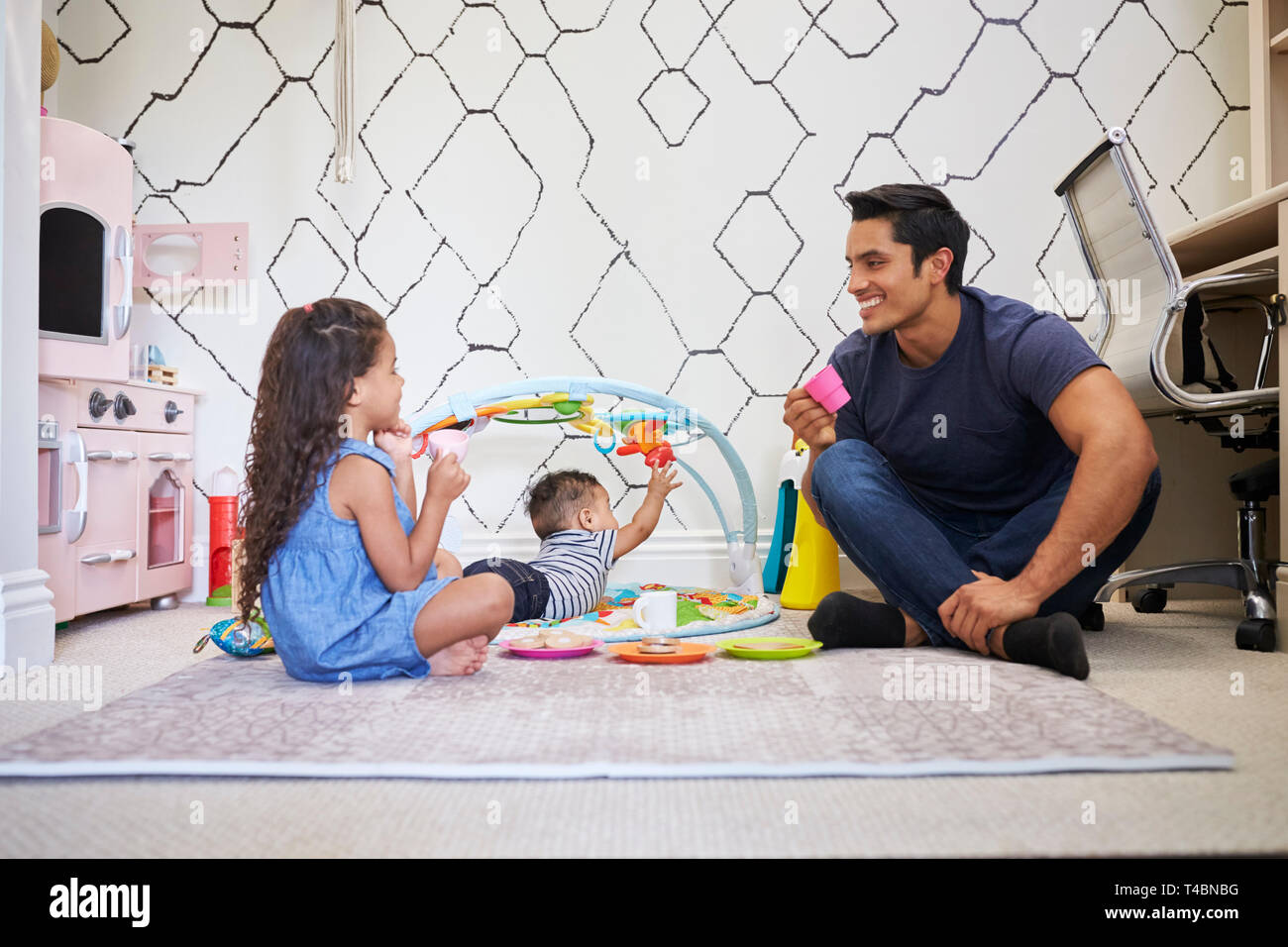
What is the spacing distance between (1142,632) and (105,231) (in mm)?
2242

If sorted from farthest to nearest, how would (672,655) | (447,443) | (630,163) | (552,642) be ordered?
(630,163) → (447,443) → (552,642) → (672,655)

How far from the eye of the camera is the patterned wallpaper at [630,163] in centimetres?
246

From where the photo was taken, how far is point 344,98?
2.25 meters

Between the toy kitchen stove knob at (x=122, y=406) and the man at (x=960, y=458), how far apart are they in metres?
1.52

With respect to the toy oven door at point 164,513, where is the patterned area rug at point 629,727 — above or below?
below

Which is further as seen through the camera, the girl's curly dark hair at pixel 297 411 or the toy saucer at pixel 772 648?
the toy saucer at pixel 772 648

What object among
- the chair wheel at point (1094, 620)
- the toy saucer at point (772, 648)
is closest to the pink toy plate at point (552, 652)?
the toy saucer at point (772, 648)

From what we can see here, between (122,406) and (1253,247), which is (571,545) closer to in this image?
(122,406)

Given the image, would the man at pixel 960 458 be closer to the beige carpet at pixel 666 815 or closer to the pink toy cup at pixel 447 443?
the beige carpet at pixel 666 815

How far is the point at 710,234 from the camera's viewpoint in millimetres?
2467

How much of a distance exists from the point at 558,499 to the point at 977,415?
0.97 m

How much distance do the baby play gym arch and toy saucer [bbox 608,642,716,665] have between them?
0.66m

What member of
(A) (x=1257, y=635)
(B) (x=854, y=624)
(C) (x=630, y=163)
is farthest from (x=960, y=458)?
(C) (x=630, y=163)

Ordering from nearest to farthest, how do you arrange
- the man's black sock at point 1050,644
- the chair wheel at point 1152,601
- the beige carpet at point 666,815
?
1. the beige carpet at point 666,815
2. the man's black sock at point 1050,644
3. the chair wheel at point 1152,601
